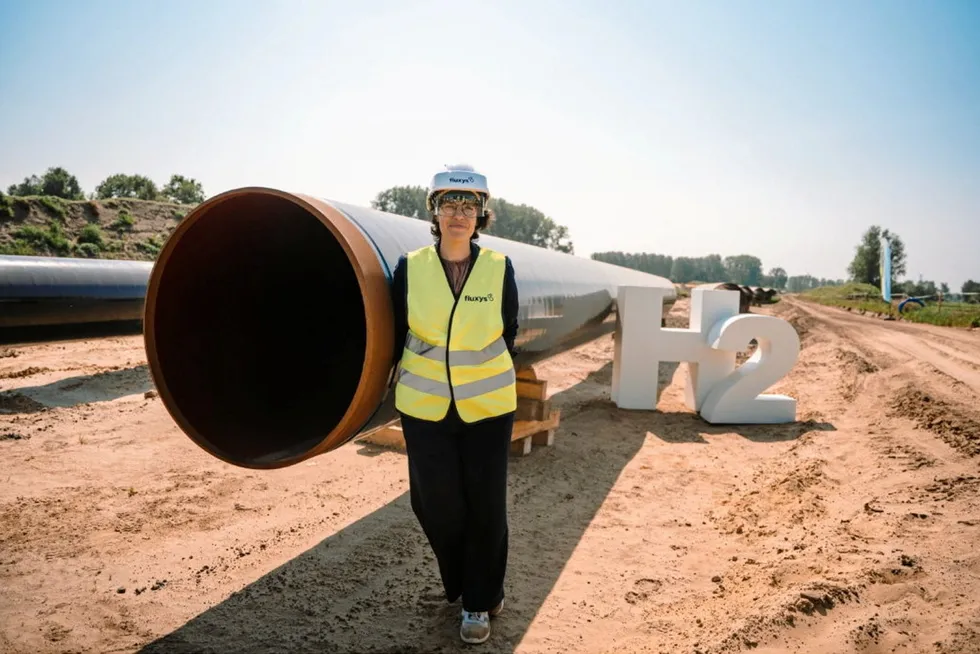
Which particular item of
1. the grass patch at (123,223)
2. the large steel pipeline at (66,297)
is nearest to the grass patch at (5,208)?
the grass patch at (123,223)

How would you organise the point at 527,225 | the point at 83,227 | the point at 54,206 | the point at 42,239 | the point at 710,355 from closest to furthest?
the point at 710,355 < the point at 42,239 < the point at 54,206 < the point at 83,227 < the point at 527,225

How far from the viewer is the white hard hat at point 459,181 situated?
8.23ft

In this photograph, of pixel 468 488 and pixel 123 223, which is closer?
pixel 468 488

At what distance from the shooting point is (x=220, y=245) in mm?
2922

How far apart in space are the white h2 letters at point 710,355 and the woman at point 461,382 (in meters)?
4.52

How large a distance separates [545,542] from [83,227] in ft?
86.2

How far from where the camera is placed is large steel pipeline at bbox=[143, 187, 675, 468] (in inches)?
96.9

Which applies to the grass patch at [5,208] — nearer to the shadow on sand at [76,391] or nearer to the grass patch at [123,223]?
the grass patch at [123,223]

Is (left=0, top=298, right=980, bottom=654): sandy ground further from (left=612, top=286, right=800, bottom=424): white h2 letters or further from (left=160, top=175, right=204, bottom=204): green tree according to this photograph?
(left=160, top=175, right=204, bottom=204): green tree

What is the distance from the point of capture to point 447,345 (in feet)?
8.11

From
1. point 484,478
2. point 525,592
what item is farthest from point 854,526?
point 484,478

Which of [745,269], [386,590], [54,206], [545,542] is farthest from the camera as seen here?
[745,269]

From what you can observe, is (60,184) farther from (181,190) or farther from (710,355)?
(710,355)

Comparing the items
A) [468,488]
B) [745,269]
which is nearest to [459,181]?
[468,488]
